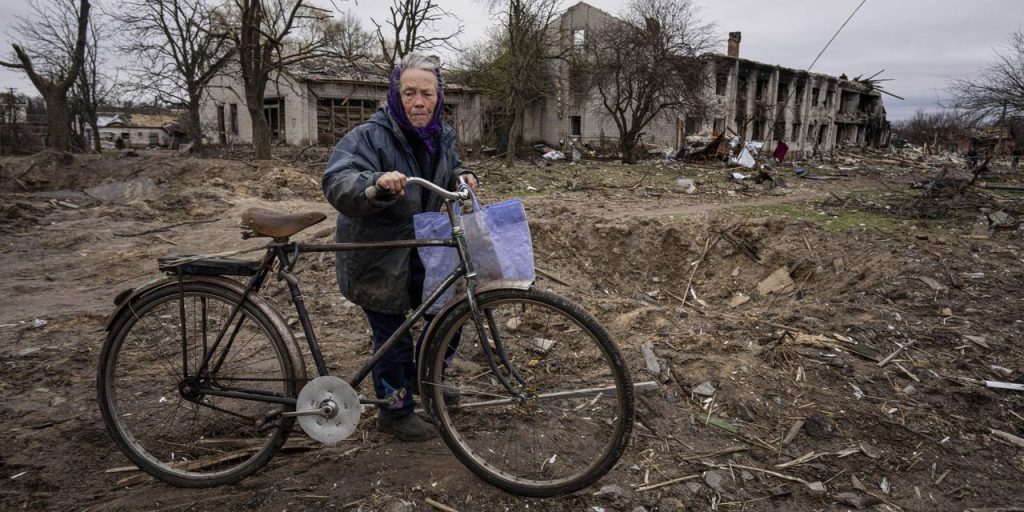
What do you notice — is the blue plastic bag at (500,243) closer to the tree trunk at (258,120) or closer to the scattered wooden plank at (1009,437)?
the scattered wooden plank at (1009,437)

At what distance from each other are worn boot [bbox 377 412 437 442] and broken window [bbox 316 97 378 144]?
28555 mm

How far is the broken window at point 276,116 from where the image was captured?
97.8 ft

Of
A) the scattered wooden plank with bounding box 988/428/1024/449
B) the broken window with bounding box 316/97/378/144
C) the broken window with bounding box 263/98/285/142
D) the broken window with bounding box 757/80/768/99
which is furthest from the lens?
the broken window with bounding box 757/80/768/99

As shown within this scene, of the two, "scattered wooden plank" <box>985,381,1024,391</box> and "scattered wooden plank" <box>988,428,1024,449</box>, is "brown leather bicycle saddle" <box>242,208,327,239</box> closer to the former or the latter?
"scattered wooden plank" <box>988,428,1024,449</box>

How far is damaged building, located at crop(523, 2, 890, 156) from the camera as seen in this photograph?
28.6 meters

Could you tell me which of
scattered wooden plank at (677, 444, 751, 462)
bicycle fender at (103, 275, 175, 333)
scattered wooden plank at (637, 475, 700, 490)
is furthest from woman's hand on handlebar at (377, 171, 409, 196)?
scattered wooden plank at (677, 444, 751, 462)

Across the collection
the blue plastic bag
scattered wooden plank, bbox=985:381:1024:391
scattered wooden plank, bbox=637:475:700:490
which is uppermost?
the blue plastic bag

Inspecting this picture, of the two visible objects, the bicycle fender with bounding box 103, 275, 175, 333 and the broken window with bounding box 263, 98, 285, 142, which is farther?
the broken window with bounding box 263, 98, 285, 142

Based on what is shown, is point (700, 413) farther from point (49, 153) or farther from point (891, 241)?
point (49, 153)

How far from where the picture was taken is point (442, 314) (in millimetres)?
2359

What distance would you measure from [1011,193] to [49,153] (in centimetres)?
2413

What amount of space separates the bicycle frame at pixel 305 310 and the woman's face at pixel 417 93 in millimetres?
444

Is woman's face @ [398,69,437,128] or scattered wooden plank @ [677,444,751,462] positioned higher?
woman's face @ [398,69,437,128]

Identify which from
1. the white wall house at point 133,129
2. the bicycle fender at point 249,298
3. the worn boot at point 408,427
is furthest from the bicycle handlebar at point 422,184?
the white wall house at point 133,129
